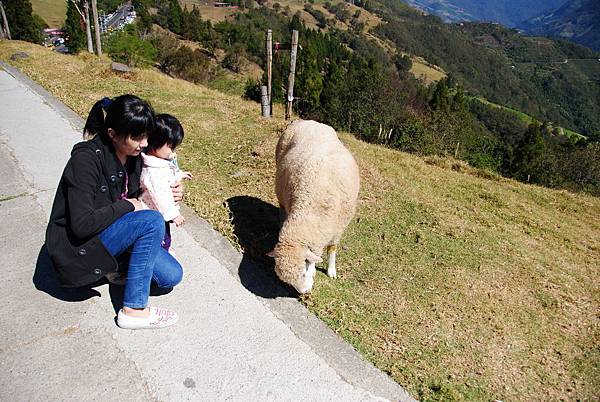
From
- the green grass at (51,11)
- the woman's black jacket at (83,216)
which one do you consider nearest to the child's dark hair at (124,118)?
the woman's black jacket at (83,216)

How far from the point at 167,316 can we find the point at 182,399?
2.84 ft

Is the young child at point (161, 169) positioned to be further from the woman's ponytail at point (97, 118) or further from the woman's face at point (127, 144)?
the woman's ponytail at point (97, 118)

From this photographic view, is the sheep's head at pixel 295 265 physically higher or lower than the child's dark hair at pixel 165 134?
lower

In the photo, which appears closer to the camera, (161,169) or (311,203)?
(161,169)

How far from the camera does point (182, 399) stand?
9.85 ft

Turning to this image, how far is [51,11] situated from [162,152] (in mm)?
135564

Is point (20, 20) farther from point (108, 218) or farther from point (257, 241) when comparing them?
point (108, 218)

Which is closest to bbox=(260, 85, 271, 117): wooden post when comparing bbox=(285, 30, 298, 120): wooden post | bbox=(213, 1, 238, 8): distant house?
bbox=(285, 30, 298, 120): wooden post

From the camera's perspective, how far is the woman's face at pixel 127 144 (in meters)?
3.35

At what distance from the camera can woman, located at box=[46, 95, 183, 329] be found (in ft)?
10.4

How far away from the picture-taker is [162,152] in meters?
4.05

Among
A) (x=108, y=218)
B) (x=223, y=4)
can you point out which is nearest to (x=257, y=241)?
(x=108, y=218)

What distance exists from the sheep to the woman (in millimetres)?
1310

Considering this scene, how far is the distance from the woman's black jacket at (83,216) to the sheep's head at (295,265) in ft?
5.08
